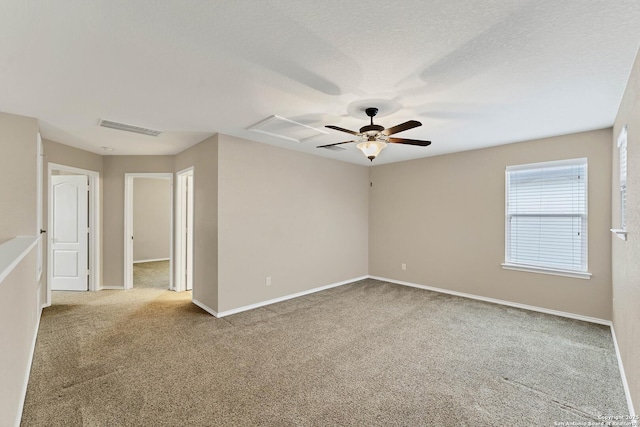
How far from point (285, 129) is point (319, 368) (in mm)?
2749

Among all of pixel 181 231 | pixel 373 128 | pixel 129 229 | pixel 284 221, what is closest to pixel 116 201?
pixel 129 229

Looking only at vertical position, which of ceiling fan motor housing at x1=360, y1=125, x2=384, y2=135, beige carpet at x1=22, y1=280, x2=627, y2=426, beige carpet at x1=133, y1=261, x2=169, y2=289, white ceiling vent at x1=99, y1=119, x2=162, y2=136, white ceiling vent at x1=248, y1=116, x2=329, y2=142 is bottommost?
beige carpet at x1=133, y1=261, x2=169, y2=289

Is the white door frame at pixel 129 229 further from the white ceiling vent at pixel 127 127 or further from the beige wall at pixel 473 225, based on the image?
the beige wall at pixel 473 225

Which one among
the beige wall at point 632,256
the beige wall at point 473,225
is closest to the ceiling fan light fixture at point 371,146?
the beige wall at point 632,256

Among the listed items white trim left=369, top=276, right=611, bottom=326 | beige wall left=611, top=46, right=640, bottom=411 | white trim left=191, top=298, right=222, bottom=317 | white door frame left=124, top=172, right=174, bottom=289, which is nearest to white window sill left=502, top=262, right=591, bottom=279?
white trim left=369, top=276, right=611, bottom=326

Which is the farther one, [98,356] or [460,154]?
[460,154]

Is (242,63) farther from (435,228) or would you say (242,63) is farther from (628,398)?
(435,228)

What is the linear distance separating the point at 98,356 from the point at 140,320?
960mm

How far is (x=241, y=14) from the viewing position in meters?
1.61

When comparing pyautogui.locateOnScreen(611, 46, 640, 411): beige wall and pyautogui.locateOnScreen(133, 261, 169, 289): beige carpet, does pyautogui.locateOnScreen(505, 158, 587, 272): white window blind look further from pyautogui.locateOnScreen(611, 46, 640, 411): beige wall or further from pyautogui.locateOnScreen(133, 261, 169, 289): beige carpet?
pyautogui.locateOnScreen(133, 261, 169, 289): beige carpet

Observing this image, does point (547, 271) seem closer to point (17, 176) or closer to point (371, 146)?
point (371, 146)

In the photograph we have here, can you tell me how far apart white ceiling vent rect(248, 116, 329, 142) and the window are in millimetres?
3091

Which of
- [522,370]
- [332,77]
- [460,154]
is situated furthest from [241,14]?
[460,154]

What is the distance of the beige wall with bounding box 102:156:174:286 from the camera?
5.34 metres
